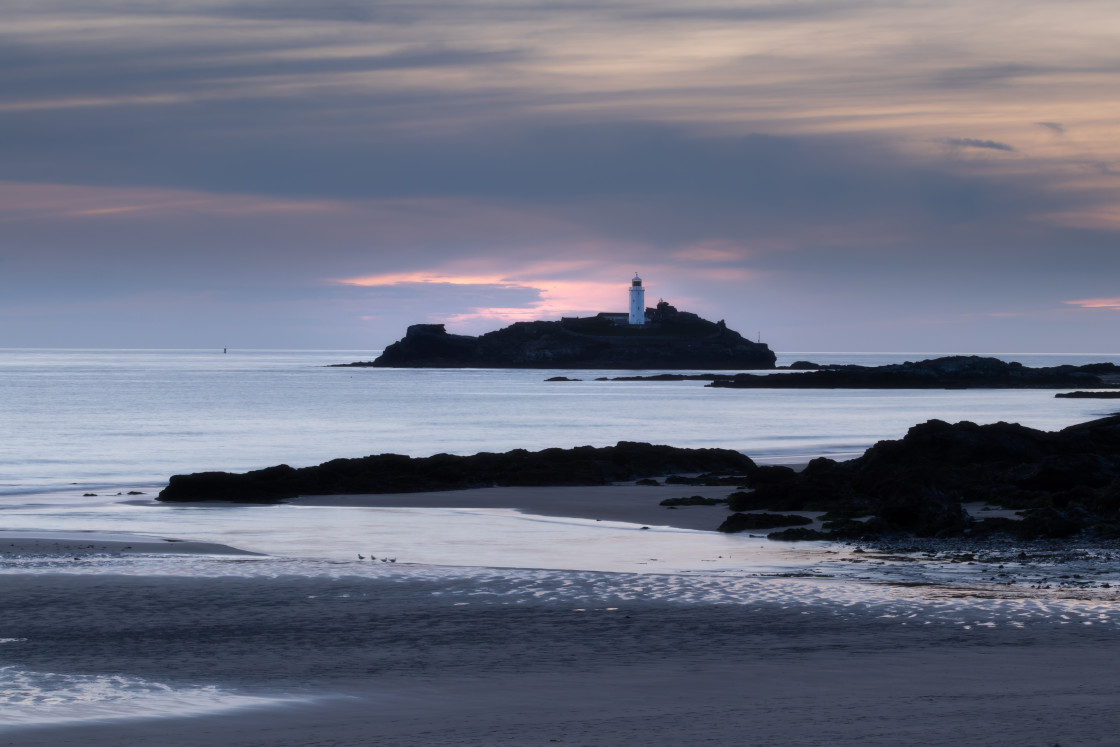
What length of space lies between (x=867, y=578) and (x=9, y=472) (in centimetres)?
3142

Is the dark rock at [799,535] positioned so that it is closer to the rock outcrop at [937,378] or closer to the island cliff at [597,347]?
the rock outcrop at [937,378]

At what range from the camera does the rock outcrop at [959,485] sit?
1728 cm

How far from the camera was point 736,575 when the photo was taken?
1395 cm

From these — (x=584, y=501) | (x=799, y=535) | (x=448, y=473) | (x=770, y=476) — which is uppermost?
(x=448, y=473)

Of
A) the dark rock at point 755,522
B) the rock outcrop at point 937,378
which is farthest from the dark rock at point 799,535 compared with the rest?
the rock outcrop at point 937,378

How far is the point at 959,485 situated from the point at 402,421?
161 ft

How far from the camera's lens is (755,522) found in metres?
19.0

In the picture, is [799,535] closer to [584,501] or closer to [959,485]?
[959,485]

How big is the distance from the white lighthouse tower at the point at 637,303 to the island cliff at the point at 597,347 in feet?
5.29

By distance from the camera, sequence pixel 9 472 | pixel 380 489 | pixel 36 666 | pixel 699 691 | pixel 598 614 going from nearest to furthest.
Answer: pixel 699 691, pixel 36 666, pixel 598 614, pixel 380 489, pixel 9 472

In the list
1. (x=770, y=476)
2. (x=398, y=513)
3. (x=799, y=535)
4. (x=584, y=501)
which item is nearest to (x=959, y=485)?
(x=770, y=476)

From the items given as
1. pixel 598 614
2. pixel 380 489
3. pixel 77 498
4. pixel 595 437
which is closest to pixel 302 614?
pixel 598 614

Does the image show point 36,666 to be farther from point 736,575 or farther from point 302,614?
point 736,575

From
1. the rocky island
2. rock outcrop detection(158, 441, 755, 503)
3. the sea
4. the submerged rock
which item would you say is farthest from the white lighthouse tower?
rock outcrop detection(158, 441, 755, 503)
